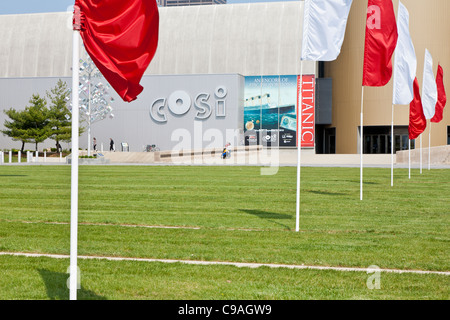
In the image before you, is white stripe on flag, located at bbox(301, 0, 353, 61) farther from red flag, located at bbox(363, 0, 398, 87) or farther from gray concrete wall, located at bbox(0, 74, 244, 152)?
gray concrete wall, located at bbox(0, 74, 244, 152)

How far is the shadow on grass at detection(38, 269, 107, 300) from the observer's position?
734 centimetres

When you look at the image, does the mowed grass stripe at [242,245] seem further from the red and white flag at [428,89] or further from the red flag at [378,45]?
the red and white flag at [428,89]

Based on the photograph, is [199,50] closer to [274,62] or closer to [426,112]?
[274,62]

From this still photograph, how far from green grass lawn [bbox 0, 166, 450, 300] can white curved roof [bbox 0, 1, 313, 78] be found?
5469cm

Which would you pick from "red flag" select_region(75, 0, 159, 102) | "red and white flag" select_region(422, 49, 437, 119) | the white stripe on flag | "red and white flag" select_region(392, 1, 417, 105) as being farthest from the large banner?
"red flag" select_region(75, 0, 159, 102)

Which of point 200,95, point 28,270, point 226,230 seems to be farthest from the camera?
point 200,95

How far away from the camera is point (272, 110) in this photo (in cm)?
7619

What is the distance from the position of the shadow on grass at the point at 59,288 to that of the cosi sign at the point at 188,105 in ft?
217

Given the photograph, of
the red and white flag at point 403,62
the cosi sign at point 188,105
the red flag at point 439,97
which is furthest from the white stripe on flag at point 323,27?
the cosi sign at point 188,105

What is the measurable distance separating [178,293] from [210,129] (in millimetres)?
66688

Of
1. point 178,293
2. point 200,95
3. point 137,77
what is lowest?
point 178,293

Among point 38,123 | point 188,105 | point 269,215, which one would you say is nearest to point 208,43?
point 188,105

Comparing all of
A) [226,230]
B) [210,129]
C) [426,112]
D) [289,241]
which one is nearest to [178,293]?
[289,241]

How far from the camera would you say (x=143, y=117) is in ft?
248
